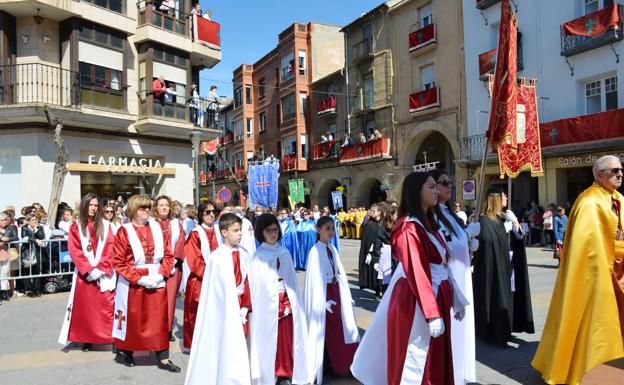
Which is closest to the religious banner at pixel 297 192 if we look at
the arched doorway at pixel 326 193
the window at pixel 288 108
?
the arched doorway at pixel 326 193

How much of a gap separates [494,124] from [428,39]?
70.7ft

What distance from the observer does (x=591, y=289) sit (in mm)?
4605

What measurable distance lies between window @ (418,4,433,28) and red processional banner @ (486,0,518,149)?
21768 millimetres

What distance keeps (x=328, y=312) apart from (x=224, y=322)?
4.05 feet

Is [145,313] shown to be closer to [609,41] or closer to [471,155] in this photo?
[609,41]

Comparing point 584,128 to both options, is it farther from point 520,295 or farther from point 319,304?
point 319,304

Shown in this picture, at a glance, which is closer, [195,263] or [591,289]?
[591,289]

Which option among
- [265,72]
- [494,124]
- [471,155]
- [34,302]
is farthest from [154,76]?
[265,72]

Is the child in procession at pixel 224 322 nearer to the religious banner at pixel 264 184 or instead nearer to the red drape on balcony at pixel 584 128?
the religious banner at pixel 264 184

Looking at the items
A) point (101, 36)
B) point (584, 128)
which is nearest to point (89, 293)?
point (101, 36)

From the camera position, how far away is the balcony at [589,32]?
682 inches

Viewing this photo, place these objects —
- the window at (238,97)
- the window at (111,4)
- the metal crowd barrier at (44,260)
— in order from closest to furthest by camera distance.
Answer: the metal crowd barrier at (44,260), the window at (111,4), the window at (238,97)

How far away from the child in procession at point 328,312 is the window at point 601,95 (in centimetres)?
1681

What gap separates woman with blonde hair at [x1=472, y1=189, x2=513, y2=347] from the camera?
6.34 metres
